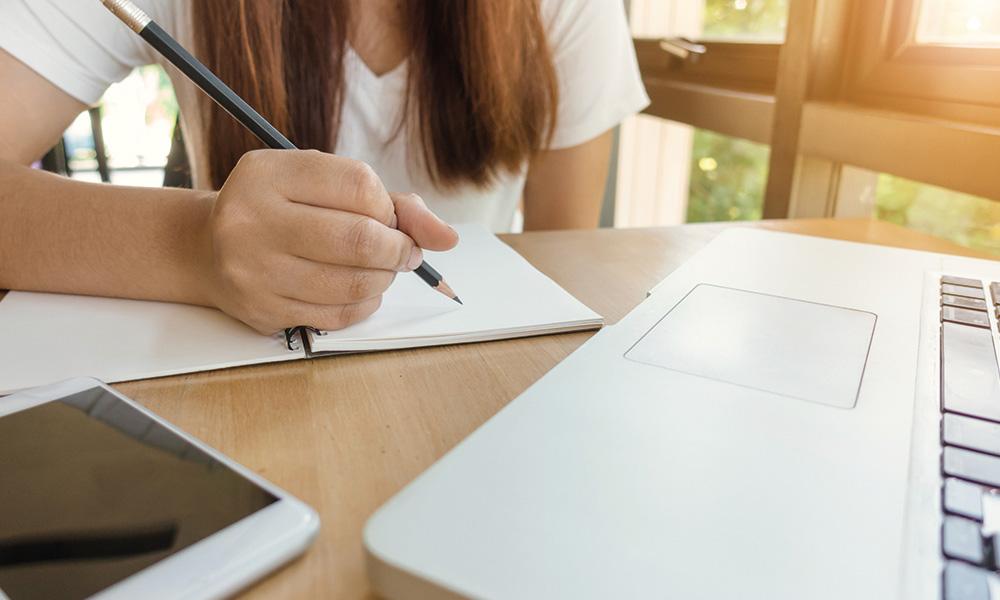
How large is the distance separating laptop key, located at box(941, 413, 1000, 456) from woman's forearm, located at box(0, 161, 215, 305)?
0.42 metres

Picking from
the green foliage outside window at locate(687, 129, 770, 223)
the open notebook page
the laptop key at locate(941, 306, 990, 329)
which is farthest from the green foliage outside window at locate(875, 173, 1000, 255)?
the open notebook page

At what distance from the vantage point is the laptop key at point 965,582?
179mm

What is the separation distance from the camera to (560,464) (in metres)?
0.23

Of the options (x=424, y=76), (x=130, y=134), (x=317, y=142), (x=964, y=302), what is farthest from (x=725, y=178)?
(x=130, y=134)

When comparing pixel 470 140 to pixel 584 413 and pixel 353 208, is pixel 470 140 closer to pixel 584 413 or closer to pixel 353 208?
pixel 353 208

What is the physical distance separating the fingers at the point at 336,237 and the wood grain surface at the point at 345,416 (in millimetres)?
61

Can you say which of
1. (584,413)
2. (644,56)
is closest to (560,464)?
(584,413)

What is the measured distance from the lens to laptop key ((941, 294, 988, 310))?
40 centimetres

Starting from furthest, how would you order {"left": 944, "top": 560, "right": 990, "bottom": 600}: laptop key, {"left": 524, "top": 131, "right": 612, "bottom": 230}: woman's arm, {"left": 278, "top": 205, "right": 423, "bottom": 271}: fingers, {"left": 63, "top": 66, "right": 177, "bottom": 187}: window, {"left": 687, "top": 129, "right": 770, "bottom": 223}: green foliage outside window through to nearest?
{"left": 63, "top": 66, "right": 177, "bottom": 187}: window
{"left": 687, "top": 129, "right": 770, "bottom": 223}: green foliage outside window
{"left": 524, "top": 131, "right": 612, "bottom": 230}: woman's arm
{"left": 278, "top": 205, "right": 423, "bottom": 271}: fingers
{"left": 944, "top": 560, "right": 990, "bottom": 600}: laptop key

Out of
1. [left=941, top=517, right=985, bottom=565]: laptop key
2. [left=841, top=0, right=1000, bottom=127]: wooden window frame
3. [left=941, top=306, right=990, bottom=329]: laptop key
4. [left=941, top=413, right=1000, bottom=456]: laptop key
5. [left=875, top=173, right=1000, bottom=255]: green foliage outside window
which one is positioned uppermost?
[left=841, top=0, right=1000, bottom=127]: wooden window frame

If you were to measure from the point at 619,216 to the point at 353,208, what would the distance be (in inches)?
54.6

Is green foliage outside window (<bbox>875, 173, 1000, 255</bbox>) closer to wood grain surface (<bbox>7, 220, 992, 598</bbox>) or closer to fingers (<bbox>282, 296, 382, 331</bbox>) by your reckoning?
wood grain surface (<bbox>7, 220, 992, 598</bbox>)

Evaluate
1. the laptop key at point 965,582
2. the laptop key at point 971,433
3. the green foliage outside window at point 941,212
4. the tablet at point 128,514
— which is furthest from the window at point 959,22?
the tablet at point 128,514

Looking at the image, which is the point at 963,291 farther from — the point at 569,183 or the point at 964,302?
the point at 569,183
